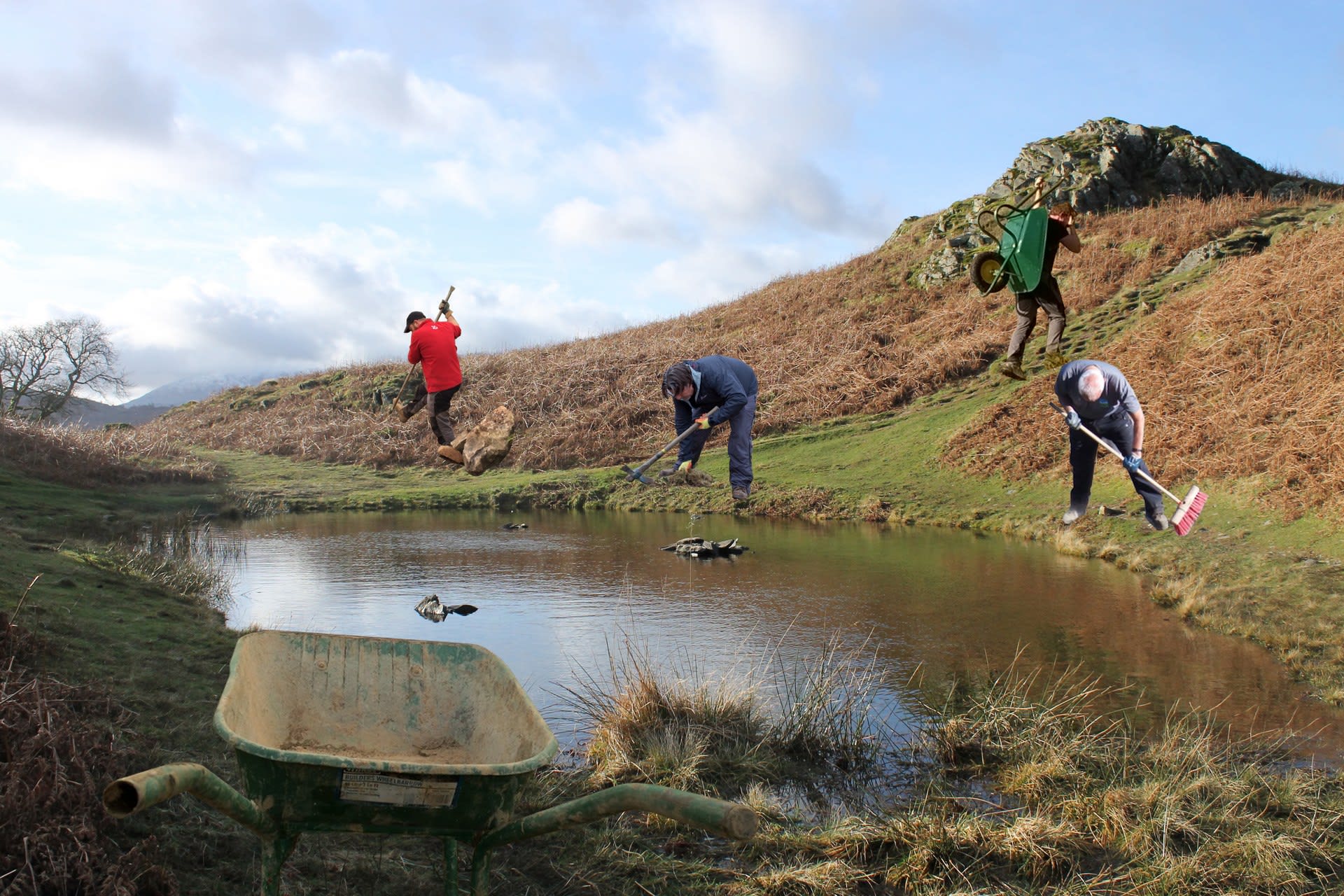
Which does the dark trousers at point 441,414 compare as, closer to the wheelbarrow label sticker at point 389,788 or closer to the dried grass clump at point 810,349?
the wheelbarrow label sticker at point 389,788

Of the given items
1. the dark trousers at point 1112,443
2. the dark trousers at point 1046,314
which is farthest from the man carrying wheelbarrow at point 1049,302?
the dark trousers at point 1112,443

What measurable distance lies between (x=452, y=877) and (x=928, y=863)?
4427 millimetres

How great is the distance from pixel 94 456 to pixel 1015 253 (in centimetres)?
3556

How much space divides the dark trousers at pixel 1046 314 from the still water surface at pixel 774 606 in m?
7.83

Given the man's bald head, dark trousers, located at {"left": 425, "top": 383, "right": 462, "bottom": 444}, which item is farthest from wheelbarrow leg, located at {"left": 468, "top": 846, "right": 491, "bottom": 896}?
the man's bald head

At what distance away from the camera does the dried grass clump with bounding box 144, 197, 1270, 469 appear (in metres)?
13.2

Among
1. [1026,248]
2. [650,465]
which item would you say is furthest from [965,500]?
[1026,248]

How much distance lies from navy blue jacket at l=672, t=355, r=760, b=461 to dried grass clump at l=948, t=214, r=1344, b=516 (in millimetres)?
9649

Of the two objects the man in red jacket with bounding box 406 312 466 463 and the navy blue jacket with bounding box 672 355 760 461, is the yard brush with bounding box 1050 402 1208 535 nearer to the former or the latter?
the navy blue jacket with bounding box 672 355 760 461

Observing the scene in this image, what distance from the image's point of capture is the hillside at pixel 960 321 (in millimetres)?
12008

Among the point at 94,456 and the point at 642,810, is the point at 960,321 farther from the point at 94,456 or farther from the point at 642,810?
the point at 94,456

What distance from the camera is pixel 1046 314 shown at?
4.43 meters

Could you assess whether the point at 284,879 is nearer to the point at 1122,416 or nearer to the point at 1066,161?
the point at 1122,416

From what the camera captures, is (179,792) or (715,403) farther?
(715,403)
